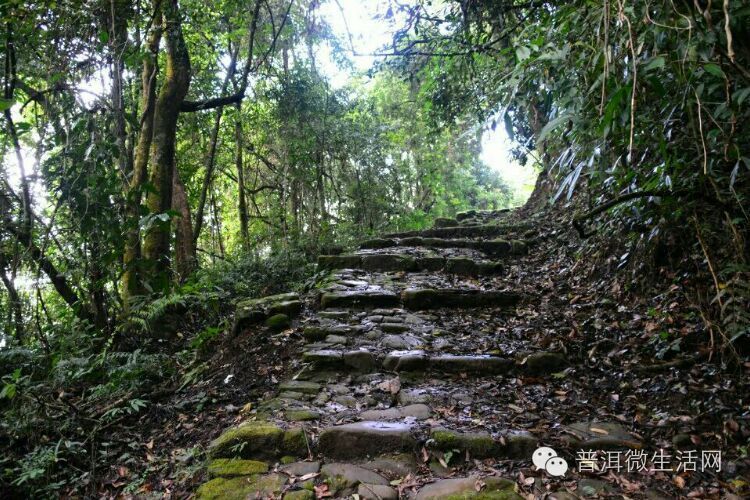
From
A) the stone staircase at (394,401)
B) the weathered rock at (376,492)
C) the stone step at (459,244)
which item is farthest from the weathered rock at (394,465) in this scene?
the stone step at (459,244)

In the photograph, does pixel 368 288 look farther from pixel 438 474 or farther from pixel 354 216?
pixel 354 216

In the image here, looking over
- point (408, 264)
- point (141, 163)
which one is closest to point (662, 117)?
point (408, 264)

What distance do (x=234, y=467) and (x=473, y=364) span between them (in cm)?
190

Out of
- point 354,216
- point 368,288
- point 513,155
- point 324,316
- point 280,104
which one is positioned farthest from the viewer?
point 354,216

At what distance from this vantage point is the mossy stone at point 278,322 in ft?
15.1

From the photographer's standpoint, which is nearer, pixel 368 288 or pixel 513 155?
pixel 368 288

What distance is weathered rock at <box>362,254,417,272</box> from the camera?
252 inches

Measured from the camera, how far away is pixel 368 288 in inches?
214

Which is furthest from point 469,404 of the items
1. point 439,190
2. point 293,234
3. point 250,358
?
point 439,190

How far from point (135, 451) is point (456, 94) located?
675 centimetres

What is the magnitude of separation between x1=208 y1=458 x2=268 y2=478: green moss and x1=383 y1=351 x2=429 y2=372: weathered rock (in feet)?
4.49

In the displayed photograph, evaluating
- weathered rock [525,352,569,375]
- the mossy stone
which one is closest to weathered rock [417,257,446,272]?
the mossy stone

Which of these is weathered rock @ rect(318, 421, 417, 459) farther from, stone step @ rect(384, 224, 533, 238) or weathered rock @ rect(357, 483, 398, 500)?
stone step @ rect(384, 224, 533, 238)

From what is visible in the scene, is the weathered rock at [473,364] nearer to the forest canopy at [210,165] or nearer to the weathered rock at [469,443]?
the weathered rock at [469,443]
